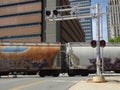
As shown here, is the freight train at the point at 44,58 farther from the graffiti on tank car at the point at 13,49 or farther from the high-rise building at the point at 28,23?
the high-rise building at the point at 28,23

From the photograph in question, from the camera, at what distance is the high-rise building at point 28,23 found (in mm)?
93000

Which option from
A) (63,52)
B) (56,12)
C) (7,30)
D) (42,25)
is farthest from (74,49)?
(7,30)

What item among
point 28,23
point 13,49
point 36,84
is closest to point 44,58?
point 13,49

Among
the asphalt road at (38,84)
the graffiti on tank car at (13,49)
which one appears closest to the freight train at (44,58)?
the graffiti on tank car at (13,49)

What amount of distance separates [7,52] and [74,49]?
9410 mm

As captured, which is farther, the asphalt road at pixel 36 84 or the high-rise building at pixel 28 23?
the high-rise building at pixel 28 23

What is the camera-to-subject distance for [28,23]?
97.9m

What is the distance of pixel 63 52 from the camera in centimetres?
4122

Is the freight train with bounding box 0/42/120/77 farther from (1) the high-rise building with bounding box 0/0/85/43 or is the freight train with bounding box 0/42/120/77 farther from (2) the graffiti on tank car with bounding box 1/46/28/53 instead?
(1) the high-rise building with bounding box 0/0/85/43

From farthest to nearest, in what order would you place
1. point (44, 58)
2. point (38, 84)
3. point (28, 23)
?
point (28, 23), point (44, 58), point (38, 84)

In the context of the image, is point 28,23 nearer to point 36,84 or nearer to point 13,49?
point 13,49

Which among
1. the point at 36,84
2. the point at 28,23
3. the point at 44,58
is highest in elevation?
the point at 28,23

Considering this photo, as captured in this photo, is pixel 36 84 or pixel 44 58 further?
pixel 44 58

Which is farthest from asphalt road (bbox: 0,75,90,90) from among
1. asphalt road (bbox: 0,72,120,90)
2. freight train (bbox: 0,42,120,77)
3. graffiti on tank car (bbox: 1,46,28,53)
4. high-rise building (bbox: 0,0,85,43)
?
high-rise building (bbox: 0,0,85,43)
